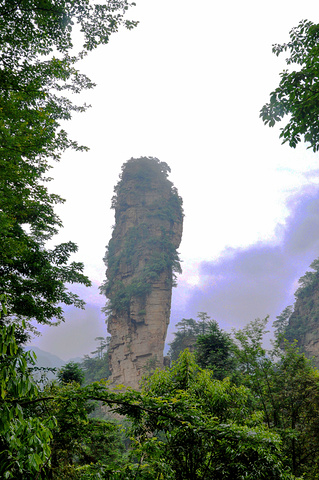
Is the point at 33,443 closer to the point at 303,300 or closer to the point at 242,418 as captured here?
the point at 242,418

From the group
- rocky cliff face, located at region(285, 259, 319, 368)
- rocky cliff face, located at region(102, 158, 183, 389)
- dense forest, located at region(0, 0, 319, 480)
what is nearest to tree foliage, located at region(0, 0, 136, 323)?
dense forest, located at region(0, 0, 319, 480)

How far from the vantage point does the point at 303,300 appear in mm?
43969

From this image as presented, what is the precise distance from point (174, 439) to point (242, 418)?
2467 millimetres

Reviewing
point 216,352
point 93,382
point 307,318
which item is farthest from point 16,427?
point 307,318

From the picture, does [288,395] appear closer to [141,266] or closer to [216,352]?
[216,352]

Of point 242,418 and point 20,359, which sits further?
point 242,418

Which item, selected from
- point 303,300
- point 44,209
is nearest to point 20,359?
point 44,209

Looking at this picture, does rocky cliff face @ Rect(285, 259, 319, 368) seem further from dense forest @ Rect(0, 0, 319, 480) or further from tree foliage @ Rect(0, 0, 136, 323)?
tree foliage @ Rect(0, 0, 136, 323)

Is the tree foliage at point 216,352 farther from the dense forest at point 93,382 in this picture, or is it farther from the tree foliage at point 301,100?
the tree foliage at point 301,100

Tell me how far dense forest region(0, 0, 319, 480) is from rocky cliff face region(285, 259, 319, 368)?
102 feet

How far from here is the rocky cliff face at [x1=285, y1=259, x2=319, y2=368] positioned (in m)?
38.7

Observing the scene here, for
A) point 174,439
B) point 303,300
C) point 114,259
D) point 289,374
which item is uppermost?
point 114,259

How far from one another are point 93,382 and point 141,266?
40.9 m

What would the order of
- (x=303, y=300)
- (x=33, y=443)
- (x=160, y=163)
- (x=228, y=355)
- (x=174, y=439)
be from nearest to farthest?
(x=33, y=443) < (x=174, y=439) < (x=228, y=355) < (x=303, y=300) < (x=160, y=163)
